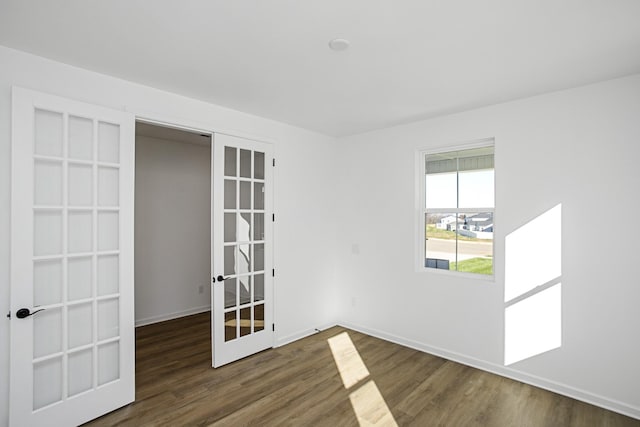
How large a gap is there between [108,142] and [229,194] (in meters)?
1.19

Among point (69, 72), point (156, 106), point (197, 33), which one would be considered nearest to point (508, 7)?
point (197, 33)

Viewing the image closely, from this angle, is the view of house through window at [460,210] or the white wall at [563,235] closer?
the white wall at [563,235]

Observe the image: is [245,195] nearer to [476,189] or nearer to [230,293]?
[230,293]

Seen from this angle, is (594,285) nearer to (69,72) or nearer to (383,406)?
(383,406)

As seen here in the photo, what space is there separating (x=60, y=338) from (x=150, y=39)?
2.18 meters

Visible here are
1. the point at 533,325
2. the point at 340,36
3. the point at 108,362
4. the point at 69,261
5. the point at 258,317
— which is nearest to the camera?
the point at 340,36

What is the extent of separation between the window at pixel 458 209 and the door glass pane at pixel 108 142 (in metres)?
3.14

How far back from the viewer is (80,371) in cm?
240

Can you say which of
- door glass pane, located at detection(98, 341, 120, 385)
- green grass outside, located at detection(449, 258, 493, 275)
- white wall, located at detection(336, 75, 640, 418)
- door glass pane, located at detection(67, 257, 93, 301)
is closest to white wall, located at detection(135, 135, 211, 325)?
door glass pane, located at detection(98, 341, 120, 385)

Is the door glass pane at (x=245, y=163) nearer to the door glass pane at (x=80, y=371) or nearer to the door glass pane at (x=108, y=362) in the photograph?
the door glass pane at (x=108, y=362)

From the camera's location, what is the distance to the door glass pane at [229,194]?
3.40m

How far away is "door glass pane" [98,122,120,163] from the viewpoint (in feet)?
8.26

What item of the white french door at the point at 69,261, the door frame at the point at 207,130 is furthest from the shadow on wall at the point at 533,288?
the white french door at the point at 69,261

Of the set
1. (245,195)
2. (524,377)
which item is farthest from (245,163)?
(524,377)
